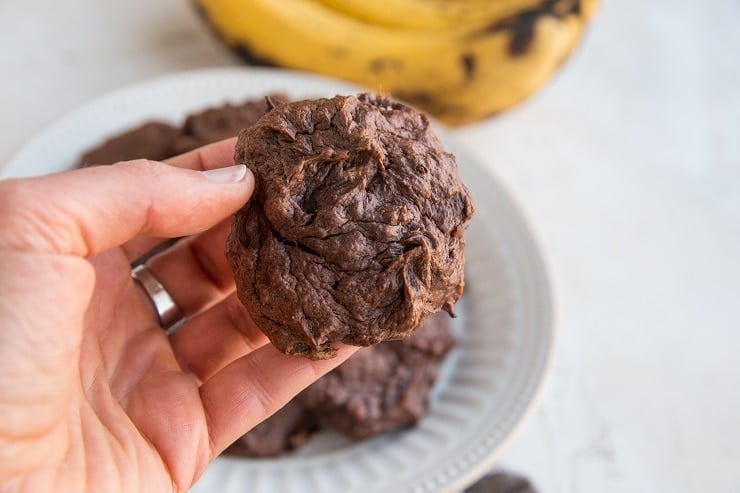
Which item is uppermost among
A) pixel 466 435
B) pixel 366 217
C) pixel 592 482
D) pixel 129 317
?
pixel 366 217

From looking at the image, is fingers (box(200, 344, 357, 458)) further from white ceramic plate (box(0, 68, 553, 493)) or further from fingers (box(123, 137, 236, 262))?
fingers (box(123, 137, 236, 262))

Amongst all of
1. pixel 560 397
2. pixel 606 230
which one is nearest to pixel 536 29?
pixel 606 230

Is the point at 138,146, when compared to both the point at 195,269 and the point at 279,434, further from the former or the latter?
the point at 279,434

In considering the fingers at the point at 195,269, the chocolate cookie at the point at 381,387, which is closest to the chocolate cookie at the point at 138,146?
the fingers at the point at 195,269

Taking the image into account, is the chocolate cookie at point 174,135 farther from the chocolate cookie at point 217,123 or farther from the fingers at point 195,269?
the fingers at point 195,269

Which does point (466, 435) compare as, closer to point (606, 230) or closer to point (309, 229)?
point (309, 229)

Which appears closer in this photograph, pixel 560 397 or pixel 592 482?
pixel 592 482
